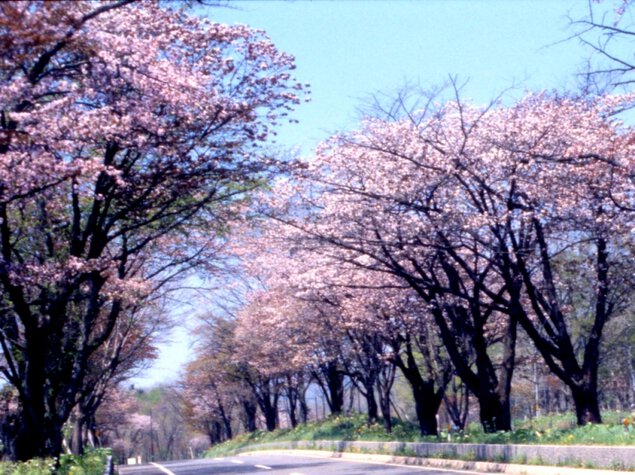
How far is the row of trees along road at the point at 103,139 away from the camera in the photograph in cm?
1118

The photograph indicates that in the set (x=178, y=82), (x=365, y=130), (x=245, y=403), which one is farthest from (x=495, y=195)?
(x=245, y=403)

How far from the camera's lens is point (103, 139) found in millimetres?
14586

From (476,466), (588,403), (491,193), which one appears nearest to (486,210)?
(491,193)

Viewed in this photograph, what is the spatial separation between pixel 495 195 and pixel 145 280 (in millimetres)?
11273

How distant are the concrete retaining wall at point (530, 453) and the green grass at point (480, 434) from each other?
1.56ft

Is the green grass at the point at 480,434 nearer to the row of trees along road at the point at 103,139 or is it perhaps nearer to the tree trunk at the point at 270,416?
the tree trunk at the point at 270,416

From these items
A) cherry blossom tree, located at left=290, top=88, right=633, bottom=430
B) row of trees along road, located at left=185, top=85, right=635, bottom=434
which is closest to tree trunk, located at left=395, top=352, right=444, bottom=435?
row of trees along road, located at left=185, top=85, right=635, bottom=434

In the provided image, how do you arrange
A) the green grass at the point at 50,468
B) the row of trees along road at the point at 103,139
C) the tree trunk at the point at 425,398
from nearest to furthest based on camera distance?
the row of trees along road at the point at 103,139 < the green grass at the point at 50,468 < the tree trunk at the point at 425,398

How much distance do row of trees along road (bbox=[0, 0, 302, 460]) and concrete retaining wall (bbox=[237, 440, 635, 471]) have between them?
8.13 meters

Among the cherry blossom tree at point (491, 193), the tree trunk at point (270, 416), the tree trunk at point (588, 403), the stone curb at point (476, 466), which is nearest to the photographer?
the stone curb at point (476, 466)

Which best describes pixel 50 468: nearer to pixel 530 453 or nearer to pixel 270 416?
pixel 530 453

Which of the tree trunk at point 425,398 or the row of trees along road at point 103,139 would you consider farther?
the tree trunk at point 425,398

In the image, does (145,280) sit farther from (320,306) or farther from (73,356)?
(320,306)

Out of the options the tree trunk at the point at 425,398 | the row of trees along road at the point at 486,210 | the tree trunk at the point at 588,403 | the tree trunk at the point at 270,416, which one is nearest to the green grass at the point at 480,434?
the tree trunk at the point at 588,403
